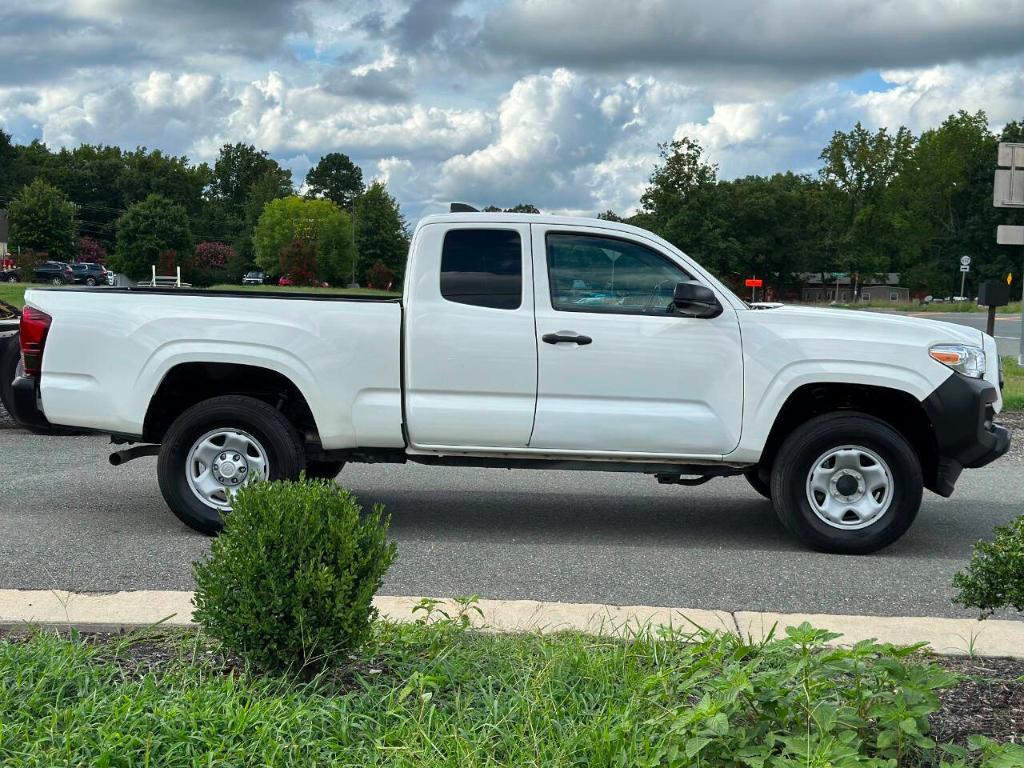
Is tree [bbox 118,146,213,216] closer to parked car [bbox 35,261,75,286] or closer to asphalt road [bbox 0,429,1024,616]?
parked car [bbox 35,261,75,286]

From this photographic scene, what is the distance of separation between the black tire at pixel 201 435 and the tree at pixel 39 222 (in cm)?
8455

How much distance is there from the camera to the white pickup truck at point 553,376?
6.31 meters

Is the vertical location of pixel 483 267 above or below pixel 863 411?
above

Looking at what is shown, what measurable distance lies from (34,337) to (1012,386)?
13.5 m

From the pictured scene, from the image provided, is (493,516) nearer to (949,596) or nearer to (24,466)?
(949,596)

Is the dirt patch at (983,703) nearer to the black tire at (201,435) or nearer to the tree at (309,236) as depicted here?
the black tire at (201,435)

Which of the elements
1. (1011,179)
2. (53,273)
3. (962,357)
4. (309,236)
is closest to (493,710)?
(962,357)

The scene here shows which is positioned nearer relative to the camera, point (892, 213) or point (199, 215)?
point (892, 213)

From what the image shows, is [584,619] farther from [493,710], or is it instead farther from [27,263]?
[27,263]

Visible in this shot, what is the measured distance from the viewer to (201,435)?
21.5 ft

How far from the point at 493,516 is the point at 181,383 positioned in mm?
2211

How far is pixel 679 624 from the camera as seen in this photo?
4.25 metres

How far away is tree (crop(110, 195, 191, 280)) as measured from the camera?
93125 millimetres

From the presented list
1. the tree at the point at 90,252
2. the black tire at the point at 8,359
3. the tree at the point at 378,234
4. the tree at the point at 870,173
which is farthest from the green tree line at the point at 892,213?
the black tire at the point at 8,359
